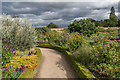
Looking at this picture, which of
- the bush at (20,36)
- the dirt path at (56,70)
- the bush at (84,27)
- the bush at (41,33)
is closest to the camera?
the dirt path at (56,70)

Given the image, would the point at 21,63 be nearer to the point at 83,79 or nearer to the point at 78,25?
the point at 83,79

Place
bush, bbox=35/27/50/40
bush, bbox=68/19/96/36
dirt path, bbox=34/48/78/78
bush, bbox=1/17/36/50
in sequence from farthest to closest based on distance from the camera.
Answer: bush, bbox=35/27/50/40
bush, bbox=68/19/96/36
bush, bbox=1/17/36/50
dirt path, bbox=34/48/78/78

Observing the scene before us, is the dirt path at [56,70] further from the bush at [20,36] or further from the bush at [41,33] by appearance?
the bush at [41,33]

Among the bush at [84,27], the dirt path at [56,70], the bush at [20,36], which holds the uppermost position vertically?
the bush at [84,27]

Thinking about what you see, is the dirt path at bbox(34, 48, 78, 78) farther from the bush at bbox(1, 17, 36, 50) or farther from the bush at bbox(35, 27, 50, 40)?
the bush at bbox(35, 27, 50, 40)

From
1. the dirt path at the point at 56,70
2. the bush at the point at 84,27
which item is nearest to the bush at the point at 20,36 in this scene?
the dirt path at the point at 56,70

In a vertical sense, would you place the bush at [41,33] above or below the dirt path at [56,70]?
above

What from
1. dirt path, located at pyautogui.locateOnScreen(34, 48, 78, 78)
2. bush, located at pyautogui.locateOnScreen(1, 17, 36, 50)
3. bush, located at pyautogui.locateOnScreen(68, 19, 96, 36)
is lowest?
dirt path, located at pyautogui.locateOnScreen(34, 48, 78, 78)

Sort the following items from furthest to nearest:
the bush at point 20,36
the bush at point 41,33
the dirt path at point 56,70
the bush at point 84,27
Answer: the bush at point 41,33, the bush at point 84,27, the bush at point 20,36, the dirt path at point 56,70

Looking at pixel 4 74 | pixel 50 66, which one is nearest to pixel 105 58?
pixel 50 66

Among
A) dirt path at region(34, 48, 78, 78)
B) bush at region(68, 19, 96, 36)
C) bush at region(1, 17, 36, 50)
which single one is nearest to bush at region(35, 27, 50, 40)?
bush at region(68, 19, 96, 36)

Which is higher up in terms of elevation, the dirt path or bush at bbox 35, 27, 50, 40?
bush at bbox 35, 27, 50, 40

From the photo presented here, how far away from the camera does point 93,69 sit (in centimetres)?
498

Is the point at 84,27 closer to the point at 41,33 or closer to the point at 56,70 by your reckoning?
the point at 41,33
